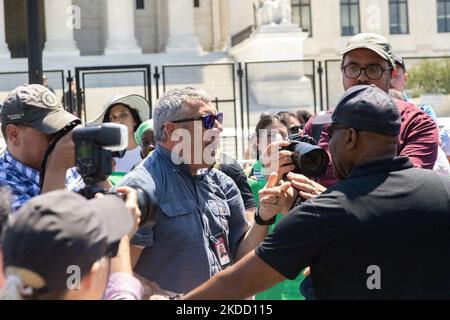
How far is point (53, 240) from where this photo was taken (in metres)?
2.57

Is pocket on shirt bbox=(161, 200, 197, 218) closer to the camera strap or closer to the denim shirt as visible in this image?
the denim shirt

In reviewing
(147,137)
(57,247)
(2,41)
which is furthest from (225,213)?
(2,41)

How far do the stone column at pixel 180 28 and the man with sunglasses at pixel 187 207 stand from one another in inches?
1311

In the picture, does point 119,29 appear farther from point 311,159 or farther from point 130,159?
point 311,159

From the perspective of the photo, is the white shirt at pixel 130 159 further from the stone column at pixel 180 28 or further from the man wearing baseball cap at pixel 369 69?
the stone column at pixel 180 28

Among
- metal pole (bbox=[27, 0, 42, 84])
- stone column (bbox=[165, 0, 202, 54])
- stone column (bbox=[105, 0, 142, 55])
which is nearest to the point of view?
metal pole (bbox=[27, 0, 42, 84])

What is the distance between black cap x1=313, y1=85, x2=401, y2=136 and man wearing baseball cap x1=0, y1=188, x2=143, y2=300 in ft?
4.46

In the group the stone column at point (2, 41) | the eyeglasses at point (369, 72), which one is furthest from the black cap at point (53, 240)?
the stone column at point (2, 41)

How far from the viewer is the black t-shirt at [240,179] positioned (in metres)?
6.21

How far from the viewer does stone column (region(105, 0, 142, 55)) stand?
3809 centimetres

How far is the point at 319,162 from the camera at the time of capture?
4.41m

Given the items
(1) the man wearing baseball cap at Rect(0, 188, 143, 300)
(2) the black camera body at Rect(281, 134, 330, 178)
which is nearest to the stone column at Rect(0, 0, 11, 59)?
(2) the black camera body at Rect(281, 134, 330, 178)

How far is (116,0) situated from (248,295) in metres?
35.5

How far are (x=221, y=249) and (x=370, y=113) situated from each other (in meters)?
1.29
